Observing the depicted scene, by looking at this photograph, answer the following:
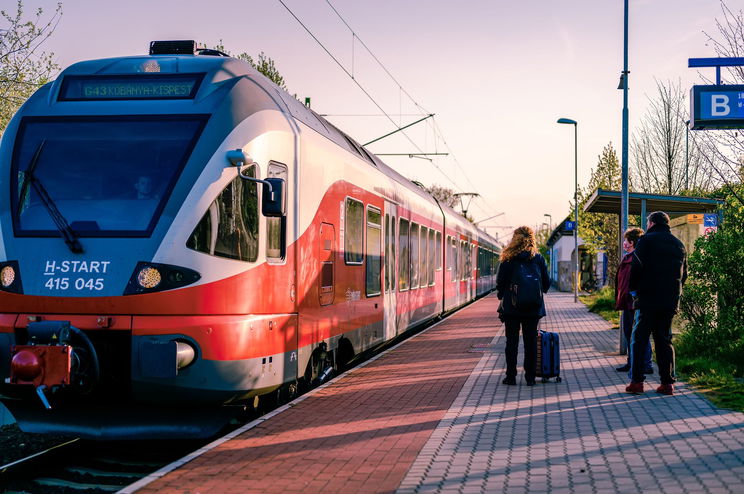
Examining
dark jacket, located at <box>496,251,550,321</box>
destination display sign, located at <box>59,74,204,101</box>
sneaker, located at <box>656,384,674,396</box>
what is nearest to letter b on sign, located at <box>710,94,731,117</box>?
dark jacket, located at <box>496,251,550,321</box>

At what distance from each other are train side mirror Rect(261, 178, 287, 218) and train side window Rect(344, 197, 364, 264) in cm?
303

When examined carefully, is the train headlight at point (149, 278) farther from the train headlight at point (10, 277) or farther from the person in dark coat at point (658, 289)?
the person in dark coat at point (658, 289)

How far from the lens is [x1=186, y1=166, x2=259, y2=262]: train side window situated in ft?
22.7

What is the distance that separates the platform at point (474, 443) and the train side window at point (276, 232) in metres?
1.55

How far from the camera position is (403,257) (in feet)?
49.1

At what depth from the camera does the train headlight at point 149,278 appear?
22.1 feet

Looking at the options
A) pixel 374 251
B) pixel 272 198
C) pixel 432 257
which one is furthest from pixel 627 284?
pixel 432 257

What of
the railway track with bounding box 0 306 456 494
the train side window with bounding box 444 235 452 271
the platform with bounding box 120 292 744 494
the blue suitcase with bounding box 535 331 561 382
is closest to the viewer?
the platform with bounding box 120 292 744 494

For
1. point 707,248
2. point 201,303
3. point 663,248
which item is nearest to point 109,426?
point 201,303

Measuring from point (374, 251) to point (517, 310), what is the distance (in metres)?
2.95

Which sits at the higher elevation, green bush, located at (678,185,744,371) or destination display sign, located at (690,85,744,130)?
destination display sign, located at (690,85,744,130)

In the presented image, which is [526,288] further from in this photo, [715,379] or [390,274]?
[390,274]

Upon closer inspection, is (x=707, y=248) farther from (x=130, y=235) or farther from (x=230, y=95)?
(x=130, y=235)

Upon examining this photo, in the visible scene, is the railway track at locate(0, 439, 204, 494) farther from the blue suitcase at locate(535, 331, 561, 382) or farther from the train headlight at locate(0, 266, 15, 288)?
the blue suitcase at locate(535, 331, 561, 382)
